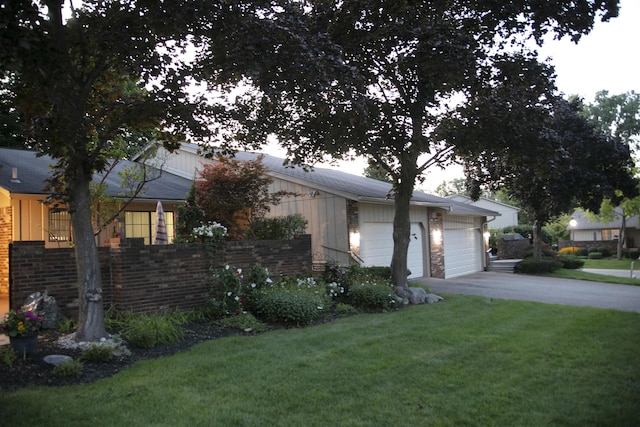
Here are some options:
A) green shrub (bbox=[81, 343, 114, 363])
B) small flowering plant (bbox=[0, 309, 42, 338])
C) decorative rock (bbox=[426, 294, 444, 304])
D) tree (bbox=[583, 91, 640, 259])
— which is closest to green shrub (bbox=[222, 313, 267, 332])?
green shrub (bbox=[81, 343, 114, 363])

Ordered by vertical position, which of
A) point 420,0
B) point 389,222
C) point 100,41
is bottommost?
point 389,222

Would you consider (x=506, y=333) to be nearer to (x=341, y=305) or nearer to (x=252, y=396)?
(x=341, y=305)

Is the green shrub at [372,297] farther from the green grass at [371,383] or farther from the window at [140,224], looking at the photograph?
the window at [140,224]

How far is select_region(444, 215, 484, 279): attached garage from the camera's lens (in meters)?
19.2

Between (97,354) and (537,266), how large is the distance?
19.4 m

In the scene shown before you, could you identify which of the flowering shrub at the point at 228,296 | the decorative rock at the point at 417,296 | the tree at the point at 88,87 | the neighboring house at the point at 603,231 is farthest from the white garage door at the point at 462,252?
the neighboring house at the point at 603,231

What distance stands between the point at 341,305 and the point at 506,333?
11.5 feet

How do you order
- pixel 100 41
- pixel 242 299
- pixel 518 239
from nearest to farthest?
pixel 100 41 < pixel 242 299 < pixel 518 239

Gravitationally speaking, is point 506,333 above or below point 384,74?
below

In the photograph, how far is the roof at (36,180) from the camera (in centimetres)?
1170

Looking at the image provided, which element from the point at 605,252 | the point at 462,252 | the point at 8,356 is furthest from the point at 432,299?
the point at 605,252

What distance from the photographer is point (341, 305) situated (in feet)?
33.0

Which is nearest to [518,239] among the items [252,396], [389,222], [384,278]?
[389,222]

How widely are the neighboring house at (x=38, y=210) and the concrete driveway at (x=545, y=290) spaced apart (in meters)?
8.93
